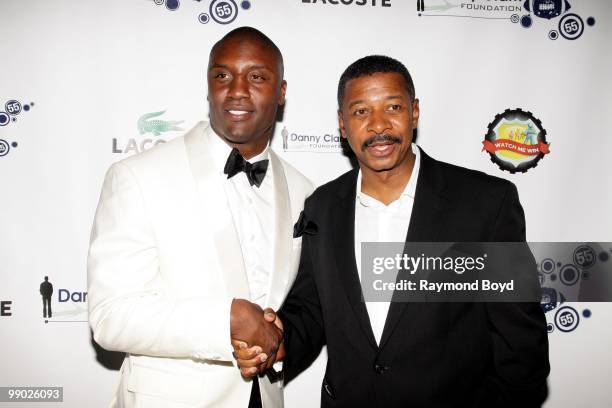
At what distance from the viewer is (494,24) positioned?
2.93 m

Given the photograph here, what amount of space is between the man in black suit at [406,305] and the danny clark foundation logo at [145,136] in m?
1.32

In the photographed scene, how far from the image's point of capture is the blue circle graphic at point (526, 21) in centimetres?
296

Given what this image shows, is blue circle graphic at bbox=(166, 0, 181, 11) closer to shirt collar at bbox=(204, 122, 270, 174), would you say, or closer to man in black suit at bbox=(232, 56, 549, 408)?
shirt collar at bbox=(204, 122, 270, 174)

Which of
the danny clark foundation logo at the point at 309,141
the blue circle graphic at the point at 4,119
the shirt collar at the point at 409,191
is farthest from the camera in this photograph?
the danny clark foundation logo at the point at 309,141

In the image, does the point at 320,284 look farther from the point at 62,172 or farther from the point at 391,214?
the point at 62,172

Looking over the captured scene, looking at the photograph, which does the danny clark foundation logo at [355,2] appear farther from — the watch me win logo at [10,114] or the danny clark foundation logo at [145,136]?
the watch me win logo at [10,114]

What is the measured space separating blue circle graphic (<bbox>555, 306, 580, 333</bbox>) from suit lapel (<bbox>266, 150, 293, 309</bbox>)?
6.91 feet

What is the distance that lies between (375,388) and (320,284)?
0.48 metres

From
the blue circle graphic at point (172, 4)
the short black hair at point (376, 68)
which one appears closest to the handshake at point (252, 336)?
the short black hair at point (376, 68)

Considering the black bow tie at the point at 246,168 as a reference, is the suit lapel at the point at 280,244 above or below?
below

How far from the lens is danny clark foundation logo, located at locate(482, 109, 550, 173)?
294 centimetres

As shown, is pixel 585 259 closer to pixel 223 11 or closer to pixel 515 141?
pixel 515 141

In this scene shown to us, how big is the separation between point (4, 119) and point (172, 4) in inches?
49.7

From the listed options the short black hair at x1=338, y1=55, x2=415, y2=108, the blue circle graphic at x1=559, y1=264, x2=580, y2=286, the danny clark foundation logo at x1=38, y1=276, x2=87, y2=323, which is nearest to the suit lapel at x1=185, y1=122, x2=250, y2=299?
the short black hair at x1=338, y1=55, x2=415, y2=108
